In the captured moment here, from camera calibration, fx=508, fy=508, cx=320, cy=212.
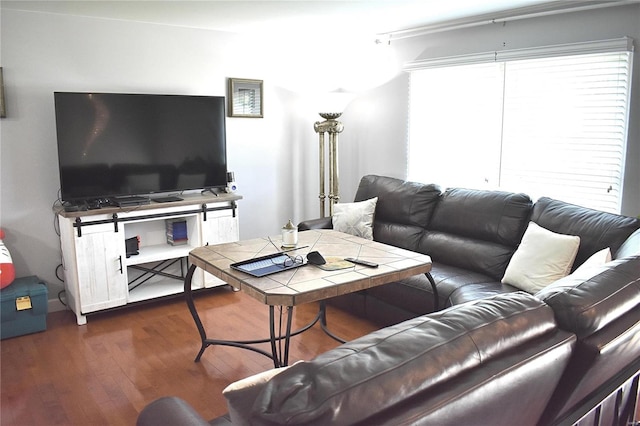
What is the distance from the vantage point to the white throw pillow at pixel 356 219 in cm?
409

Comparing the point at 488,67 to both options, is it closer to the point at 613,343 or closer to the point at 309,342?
the point at 309,342

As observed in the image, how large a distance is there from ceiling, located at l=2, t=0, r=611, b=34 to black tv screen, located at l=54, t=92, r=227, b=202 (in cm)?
60

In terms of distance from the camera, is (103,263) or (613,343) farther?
(103,263)

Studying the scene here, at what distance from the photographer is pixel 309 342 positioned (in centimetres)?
338

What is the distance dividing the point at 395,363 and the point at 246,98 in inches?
158

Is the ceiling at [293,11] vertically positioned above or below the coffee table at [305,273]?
above

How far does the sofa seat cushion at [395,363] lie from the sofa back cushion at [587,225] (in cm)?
182

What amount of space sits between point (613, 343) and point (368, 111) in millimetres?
3936

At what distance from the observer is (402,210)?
4.09 m

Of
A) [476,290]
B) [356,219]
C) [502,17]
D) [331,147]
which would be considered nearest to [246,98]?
[331,147]

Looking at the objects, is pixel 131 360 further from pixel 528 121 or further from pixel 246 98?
pixel 528 121

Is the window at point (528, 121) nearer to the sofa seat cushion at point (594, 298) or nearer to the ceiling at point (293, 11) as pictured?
the ceiling at point (293, 11)

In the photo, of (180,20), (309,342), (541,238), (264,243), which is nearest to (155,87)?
(180,20)

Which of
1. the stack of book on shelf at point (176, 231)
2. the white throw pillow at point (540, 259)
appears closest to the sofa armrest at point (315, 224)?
the stack of book on shelf at point (176, 231)
